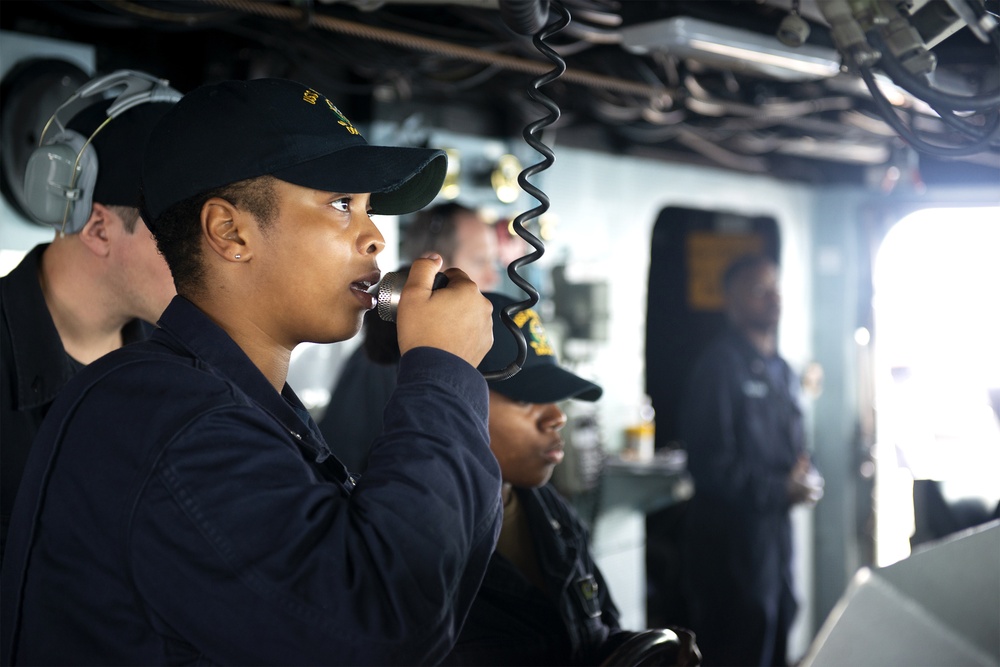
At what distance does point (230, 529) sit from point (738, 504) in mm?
3660

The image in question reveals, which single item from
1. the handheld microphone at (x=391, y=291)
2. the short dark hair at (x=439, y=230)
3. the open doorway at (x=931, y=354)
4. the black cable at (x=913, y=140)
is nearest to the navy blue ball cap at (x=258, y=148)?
the handheld microphone at (x=391, y=291)

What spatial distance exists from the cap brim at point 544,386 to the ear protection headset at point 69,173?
90 centimetres

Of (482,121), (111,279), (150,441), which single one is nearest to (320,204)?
(150,441)

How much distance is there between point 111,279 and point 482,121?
2.86m

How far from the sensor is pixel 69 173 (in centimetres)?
184

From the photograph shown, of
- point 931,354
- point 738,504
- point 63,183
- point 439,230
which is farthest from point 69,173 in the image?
point 931,354

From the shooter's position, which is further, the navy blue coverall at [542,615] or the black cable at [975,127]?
the navy blue coverall at [542,615]

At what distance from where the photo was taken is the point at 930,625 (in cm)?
116

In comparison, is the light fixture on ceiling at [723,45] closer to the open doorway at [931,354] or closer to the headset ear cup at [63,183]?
the headset ear cup at [63,183]

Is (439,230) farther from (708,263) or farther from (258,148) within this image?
(708,263)

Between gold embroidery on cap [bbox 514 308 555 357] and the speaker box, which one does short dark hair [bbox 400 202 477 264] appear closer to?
gold embroidery on cap [bbox 514 308 555 357]

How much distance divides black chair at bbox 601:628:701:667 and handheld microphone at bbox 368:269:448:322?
0.77m

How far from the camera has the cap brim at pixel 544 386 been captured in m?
2.16

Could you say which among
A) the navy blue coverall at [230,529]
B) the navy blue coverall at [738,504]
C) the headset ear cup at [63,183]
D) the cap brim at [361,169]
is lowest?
the navy blue coverall at [738,504]
